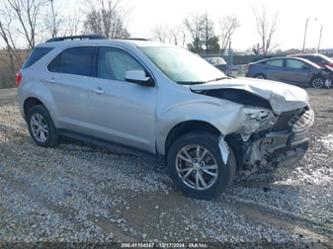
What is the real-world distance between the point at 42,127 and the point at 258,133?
3.77 meters

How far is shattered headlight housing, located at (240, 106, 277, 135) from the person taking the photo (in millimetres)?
3750

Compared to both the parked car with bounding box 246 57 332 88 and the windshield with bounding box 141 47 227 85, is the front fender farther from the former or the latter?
the parked car with bounding box 246 57 332 88

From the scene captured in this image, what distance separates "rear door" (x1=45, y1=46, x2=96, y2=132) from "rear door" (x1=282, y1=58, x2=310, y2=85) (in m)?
12.3

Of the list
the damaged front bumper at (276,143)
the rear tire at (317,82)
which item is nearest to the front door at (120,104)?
the damaged front bumper at (276,143)

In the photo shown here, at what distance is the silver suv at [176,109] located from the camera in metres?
3.87

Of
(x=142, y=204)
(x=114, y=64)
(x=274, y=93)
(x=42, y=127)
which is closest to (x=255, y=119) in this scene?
(x=274, y=93)

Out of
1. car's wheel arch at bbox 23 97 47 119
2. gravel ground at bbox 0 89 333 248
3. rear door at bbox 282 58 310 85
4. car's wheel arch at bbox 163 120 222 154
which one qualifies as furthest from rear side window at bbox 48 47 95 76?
rear door at bbox 282 58 310 85

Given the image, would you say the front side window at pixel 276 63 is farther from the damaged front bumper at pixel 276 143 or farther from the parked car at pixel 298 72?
the damaged front bumper at pixel 276 143

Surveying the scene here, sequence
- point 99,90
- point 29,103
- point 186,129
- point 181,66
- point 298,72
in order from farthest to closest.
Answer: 1. point 298,72
2. point 29,103
3. point 99,90
4. point 181,66
5. point 186,129

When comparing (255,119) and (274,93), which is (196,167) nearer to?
(255,119)

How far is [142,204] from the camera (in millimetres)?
3859

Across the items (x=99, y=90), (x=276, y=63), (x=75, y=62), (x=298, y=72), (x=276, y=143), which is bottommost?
(x=276, y=143)

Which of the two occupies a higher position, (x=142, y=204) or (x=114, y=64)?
(x=114, y=64)

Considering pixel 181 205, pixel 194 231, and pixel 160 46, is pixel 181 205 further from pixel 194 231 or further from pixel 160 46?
pixel 160 46
